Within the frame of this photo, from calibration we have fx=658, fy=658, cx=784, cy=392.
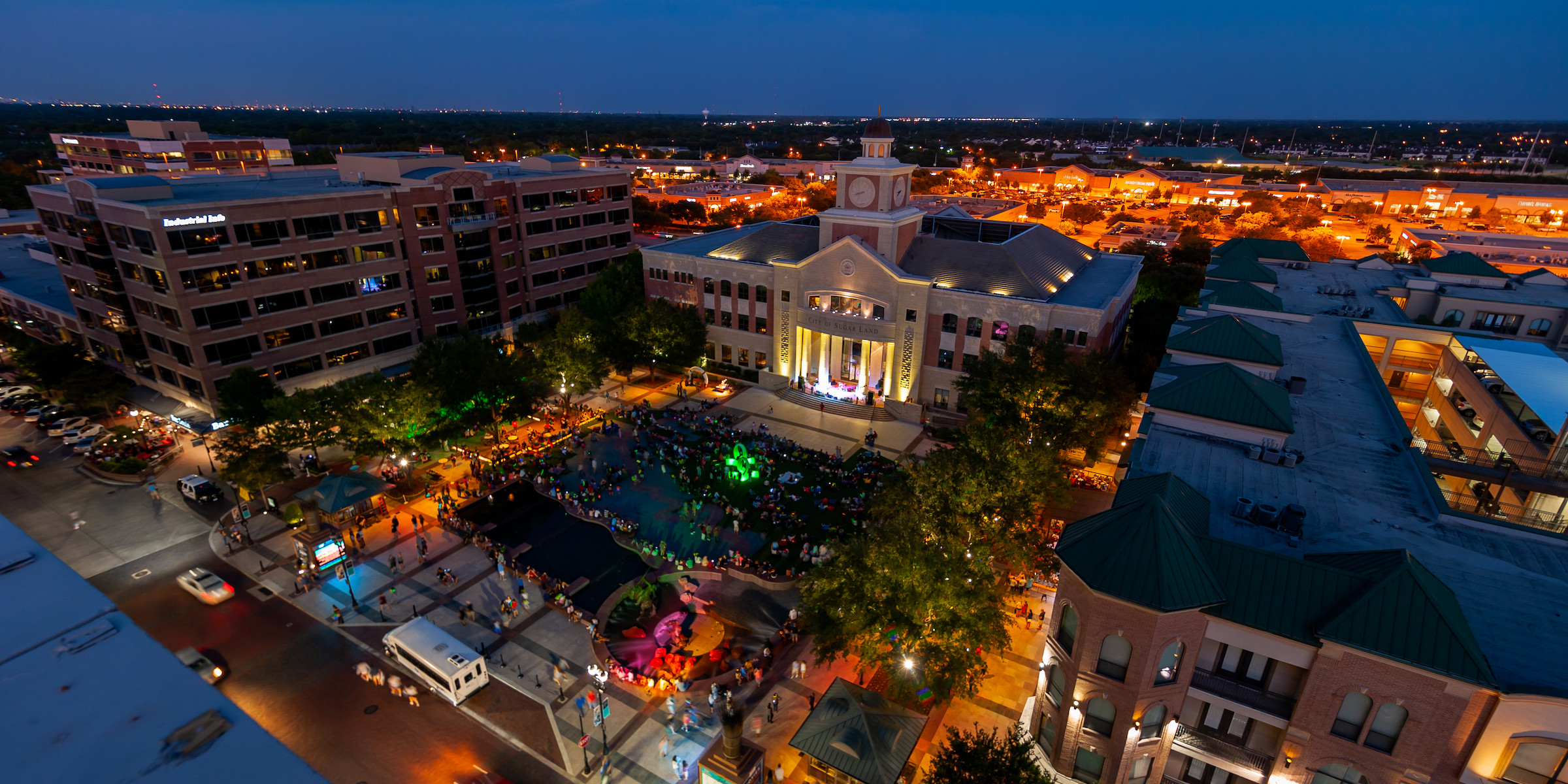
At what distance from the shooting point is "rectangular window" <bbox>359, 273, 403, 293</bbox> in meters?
56.7

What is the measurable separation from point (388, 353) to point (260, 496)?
65.5ft

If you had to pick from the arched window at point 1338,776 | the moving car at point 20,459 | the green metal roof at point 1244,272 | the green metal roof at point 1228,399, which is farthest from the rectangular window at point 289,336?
the green metal roof at point 1244,272

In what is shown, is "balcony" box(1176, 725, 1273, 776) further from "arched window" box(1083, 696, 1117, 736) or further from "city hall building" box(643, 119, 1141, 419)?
"city hall building" box(643, 119, 1141, 419)

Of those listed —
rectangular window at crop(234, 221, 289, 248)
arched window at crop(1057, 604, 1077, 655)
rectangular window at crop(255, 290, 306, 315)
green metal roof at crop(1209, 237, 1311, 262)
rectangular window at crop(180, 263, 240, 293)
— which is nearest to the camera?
arched window at crop(1057, 604, 1077, 655)

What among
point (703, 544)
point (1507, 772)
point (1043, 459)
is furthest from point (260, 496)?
point (1507, 772)

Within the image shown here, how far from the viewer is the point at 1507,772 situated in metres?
18.2

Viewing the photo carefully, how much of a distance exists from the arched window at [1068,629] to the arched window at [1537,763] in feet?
36.2

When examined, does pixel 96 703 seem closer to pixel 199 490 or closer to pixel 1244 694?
pixel 1244 694

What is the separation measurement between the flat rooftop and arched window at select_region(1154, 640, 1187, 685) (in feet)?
275

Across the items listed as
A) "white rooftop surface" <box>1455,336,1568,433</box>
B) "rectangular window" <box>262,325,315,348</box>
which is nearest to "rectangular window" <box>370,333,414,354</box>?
"rectangular window" <box>262,325,315,348</box>

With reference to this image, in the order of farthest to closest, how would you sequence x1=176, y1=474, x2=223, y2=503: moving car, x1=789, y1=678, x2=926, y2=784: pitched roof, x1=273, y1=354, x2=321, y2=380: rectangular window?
x1=273, y1=354, x2=321, y2=380: rectangular window < x1=176, y1=474, x2=223, y2=503: moving car < x1=789, y1=678, x2=926, y2=784: pitched roof

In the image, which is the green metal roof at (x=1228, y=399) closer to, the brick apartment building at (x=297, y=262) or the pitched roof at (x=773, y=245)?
the pitched roof at (x=773, y=245)

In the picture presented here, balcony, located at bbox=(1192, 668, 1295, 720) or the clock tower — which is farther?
the clock tower

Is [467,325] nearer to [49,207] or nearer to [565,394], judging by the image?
[565,394]
